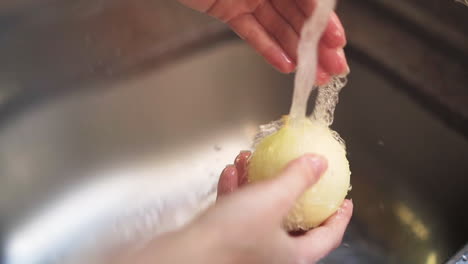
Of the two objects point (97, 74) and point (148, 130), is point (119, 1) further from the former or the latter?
point (148, 130)

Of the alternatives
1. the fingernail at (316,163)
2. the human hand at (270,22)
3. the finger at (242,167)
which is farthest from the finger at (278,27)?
the fingernail at (316,163)

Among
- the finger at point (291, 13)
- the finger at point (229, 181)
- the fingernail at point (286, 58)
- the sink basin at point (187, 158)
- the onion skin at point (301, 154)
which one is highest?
the finger at point (291, 13)

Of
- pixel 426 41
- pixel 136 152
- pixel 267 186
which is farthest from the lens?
pixel 136 152

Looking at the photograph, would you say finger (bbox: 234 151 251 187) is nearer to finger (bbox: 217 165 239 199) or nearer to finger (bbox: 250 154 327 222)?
finger (bbox: 217 165 239 199)

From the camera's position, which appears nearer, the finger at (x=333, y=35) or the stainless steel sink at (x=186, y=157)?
the finger at (x=333, y=35)

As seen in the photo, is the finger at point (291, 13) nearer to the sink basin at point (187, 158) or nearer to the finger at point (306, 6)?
the finger at point (306, 6)

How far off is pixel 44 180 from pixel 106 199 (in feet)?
0.38

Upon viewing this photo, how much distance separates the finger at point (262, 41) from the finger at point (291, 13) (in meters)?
0.03

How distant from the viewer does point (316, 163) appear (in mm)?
446

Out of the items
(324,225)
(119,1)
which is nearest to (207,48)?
(119,1)

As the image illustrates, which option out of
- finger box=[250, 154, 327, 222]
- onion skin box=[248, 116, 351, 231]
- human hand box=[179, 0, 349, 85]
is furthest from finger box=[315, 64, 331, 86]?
finger box=[250, 154, 327, 222]

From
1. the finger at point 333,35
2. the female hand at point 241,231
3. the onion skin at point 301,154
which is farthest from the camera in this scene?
the finger at point 333,35

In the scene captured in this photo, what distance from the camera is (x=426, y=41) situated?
0.83 metres

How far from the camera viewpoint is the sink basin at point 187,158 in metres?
0.82
